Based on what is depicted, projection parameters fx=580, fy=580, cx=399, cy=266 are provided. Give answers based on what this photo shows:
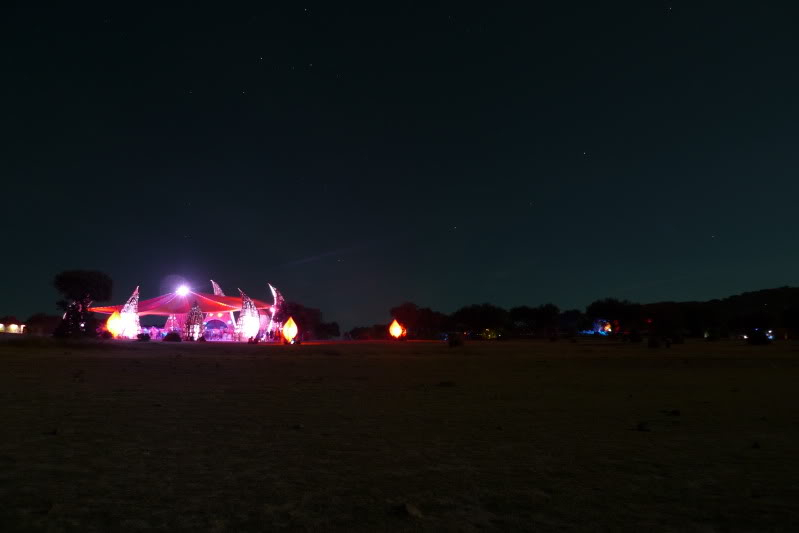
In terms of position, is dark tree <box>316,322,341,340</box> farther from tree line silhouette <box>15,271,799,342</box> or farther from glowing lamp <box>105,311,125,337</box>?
glowing lamp <box>105,311,125,337</box>

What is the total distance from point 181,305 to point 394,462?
81542 mm

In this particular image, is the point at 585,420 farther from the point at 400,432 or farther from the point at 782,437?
the point at 400,432

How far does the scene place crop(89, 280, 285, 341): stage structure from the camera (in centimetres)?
7406

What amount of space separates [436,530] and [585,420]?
20.0 feet

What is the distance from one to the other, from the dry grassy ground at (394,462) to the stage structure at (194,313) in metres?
62.9

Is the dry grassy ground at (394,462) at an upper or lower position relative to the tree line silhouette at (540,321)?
lower

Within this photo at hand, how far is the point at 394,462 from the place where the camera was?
6281 millimetres

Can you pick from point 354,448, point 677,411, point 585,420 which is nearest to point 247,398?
point 354,448

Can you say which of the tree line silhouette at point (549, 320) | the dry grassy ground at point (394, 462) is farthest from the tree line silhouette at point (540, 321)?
the dry grassy ground at point (394, 462)

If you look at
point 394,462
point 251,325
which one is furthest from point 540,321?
point 394,462

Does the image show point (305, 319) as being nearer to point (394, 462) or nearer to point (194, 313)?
point (194, 313)

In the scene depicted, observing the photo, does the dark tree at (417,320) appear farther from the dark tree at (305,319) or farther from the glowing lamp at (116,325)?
the glowing lamp at (116,325)

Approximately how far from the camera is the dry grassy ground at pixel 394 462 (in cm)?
440

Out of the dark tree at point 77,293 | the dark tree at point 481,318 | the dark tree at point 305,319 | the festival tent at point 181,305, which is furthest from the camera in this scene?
the dark tree at point 481,318
